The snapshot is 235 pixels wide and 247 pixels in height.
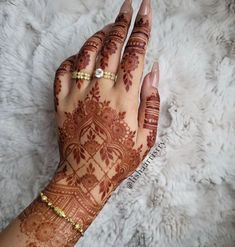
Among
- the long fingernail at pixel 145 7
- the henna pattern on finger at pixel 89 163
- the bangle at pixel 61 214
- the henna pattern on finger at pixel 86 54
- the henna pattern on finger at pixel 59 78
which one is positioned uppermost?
the long fingernail at pixel 145 7

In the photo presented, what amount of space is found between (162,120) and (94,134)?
19 cm

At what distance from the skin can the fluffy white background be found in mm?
113

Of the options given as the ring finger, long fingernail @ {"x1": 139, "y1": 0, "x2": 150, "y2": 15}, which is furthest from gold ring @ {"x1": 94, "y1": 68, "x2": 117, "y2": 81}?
long fingernail @ {"x1": 139, "y1": 0, "x2": 150, "y2": 15}

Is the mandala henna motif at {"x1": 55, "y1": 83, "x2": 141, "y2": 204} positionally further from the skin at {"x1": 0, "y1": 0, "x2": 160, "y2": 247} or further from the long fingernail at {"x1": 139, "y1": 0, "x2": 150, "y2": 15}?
the long fingernail at {"x1": 139, "y1": 0, "x2": 150, "y2": 15}

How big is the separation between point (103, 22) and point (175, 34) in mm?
167

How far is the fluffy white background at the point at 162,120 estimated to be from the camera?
0.86 meters

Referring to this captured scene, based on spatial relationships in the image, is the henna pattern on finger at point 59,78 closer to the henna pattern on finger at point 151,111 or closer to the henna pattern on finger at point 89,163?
the henna pattern on finger at point 89,163

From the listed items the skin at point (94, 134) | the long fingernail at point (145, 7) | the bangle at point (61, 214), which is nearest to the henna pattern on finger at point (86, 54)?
the skin at point (94, 134)

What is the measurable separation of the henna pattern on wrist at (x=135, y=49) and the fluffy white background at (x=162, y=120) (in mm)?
129

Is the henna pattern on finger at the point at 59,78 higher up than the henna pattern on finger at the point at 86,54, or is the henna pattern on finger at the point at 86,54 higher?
the henna pattern on finger at the point at 86,54

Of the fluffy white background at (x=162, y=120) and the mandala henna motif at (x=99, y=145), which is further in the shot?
the fluffy white background at (x=162, y=120)

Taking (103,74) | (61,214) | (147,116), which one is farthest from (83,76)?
(61,214)

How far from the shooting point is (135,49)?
2.50 feet

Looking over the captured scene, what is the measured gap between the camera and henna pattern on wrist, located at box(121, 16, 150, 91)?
748mm
